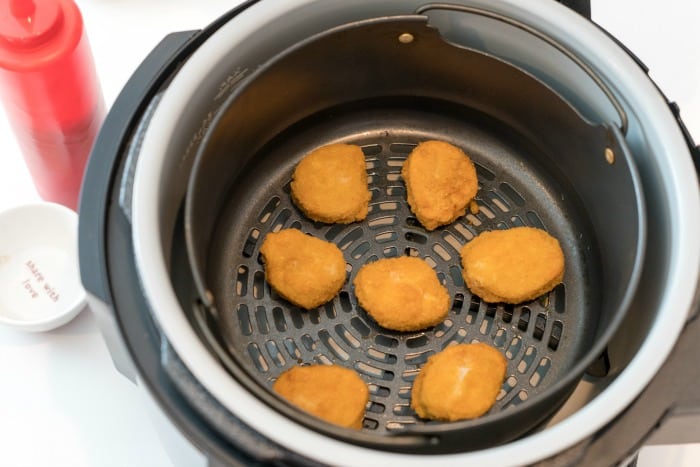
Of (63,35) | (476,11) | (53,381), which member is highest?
(476,11)

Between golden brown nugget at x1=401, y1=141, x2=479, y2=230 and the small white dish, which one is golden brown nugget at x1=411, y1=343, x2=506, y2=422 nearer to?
golden brown nugget at x1=401, y1=141, x2=479, y2=230

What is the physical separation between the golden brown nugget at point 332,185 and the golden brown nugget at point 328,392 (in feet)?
0.58

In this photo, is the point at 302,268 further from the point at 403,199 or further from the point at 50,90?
the point at 50,90

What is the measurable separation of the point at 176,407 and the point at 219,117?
246mm

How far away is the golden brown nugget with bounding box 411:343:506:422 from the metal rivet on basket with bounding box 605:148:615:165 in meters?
0.21

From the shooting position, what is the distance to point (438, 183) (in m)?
0.87

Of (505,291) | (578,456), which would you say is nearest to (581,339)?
(505,291)

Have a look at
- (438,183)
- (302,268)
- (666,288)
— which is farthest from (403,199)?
(666,288)

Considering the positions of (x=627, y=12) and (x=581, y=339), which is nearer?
(x=581, y=339)

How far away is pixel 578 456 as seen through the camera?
2.11 feet

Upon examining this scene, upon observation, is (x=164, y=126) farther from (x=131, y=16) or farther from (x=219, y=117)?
(x=131, y=16)

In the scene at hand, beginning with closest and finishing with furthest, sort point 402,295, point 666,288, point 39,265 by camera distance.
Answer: point 666,288, point 402,295, point 39,265

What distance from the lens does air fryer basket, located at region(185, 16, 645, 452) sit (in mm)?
796

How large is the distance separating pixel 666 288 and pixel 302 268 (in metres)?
0.34
